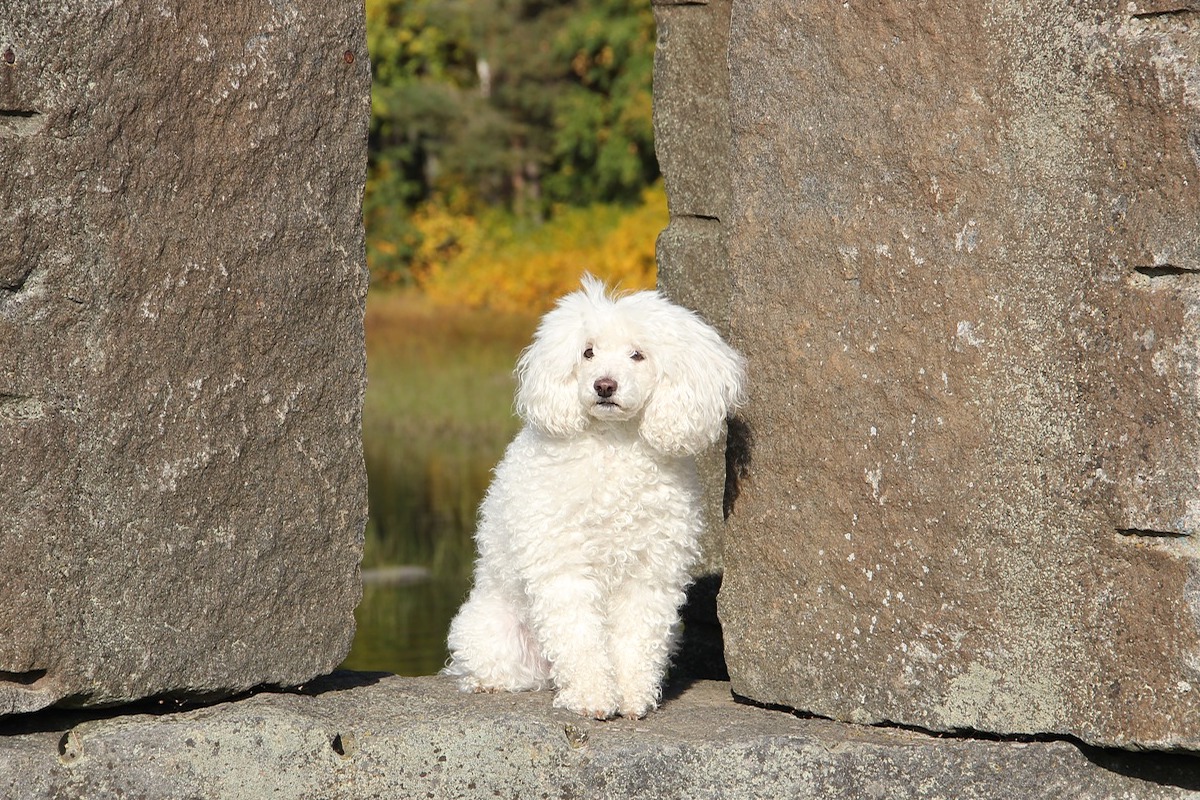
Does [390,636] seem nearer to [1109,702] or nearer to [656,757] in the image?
[656,757]

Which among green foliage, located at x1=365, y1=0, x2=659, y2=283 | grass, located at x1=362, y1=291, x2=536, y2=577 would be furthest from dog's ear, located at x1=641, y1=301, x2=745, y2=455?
green foliage, located at x1=365, y1=0, x2=659, y2=283

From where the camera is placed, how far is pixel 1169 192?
3.30 metres

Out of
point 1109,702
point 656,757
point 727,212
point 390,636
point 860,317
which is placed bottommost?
point 390,636

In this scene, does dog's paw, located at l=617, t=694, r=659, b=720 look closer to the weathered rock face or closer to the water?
the weathered rock face

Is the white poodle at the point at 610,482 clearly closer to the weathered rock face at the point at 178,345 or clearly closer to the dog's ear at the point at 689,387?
the dog's ear at the point at 689,387

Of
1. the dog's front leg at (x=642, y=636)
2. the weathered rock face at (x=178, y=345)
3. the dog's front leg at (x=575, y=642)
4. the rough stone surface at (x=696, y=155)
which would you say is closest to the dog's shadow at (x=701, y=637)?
the rough stone surface at (x=696, y=155)

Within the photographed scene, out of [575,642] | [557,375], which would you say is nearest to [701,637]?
[575,642]

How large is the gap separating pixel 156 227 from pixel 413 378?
10826 millimetres

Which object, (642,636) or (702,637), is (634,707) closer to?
(642,636)

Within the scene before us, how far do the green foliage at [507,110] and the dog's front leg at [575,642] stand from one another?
16.5 meters

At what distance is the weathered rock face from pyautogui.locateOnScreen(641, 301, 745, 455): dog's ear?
79 centimetres

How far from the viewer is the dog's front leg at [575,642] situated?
3879 mm

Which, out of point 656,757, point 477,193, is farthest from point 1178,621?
point 477,193

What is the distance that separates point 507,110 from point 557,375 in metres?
18.7
